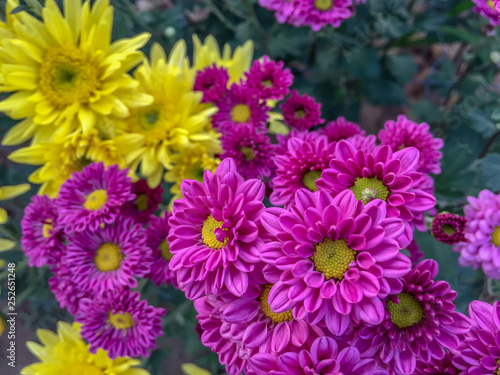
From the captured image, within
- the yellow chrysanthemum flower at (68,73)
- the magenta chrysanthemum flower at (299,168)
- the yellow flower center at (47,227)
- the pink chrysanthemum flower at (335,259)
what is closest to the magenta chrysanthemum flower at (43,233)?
the yellow flower center at (47,227)

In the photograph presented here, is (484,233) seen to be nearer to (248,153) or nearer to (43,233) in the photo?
(248,153)

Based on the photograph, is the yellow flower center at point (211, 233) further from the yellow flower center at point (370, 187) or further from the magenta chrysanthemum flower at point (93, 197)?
the magenta chrysanthemum flower at point (93, 197)

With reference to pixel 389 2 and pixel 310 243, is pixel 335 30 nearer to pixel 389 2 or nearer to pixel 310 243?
pixel 389 2

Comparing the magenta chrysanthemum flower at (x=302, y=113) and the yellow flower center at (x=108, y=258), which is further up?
the magenta chrysanthemum flower at (x=302, y=113)

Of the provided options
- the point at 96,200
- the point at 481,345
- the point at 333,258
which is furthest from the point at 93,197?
the point at 481,345

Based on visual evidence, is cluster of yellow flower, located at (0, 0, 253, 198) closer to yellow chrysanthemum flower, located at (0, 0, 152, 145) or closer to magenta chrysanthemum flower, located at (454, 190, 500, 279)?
yellow chrysanthemum flower, located at (0, 0, 152, 145)

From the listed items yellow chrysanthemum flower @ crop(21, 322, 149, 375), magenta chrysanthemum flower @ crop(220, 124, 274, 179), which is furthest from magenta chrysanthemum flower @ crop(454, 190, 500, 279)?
yellow chrysanthemum flower @ crop(21, 322, 149, 375)
